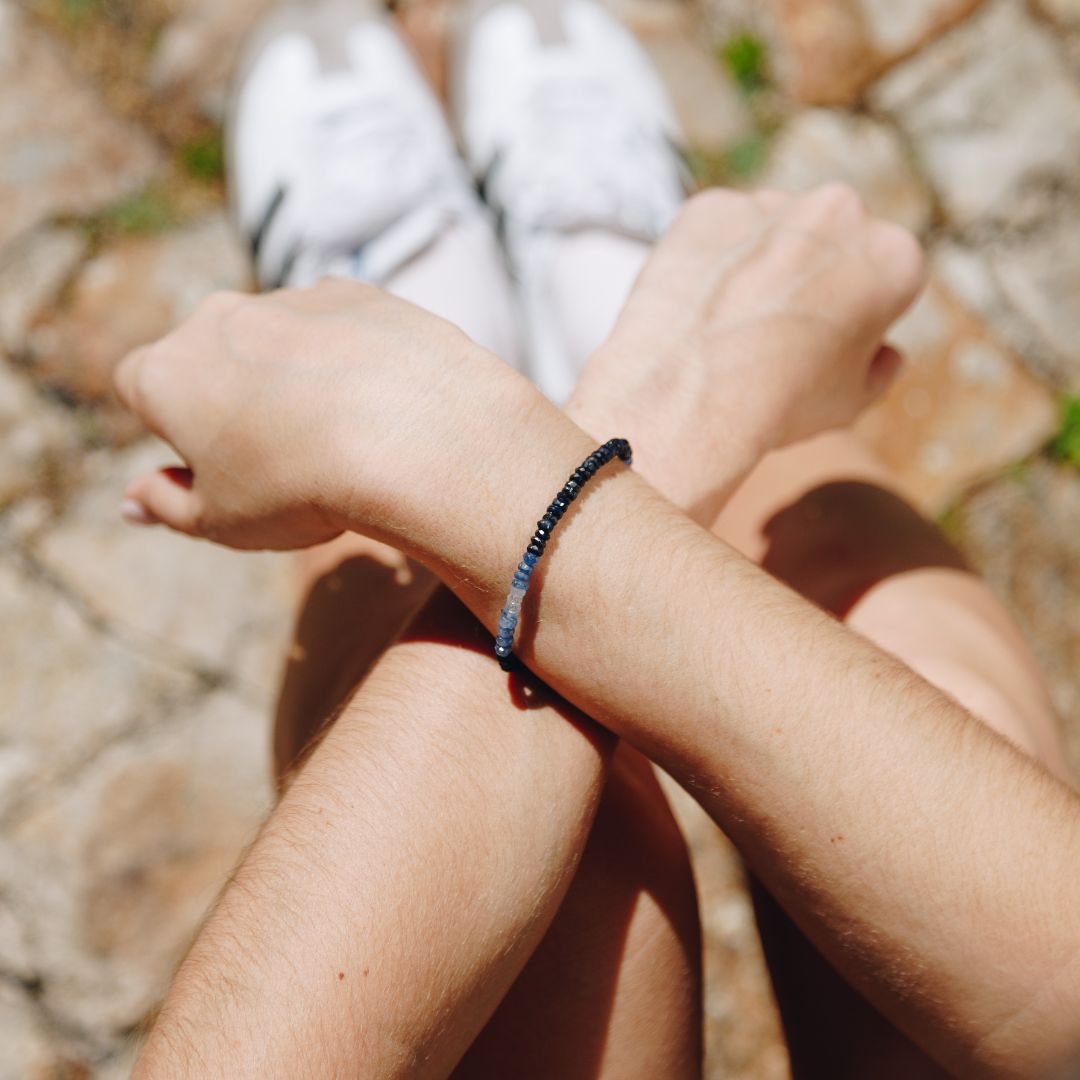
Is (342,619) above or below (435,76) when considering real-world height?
below

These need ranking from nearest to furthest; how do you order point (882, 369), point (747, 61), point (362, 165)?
1. point (882, 369)
2. point (362, 165)
3. point (747, 61)

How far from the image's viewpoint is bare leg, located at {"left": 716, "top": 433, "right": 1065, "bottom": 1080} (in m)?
1.36

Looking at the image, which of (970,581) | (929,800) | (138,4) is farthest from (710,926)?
(138,4)

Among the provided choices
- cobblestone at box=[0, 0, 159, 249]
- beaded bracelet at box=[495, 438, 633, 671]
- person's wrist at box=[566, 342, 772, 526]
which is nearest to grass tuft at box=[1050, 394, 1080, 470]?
person's wrist at box=[566, 342, 772, 526]

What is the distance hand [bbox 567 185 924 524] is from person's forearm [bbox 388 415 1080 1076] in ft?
0.70

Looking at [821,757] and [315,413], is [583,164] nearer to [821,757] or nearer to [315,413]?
[315,413]

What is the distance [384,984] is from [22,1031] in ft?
4.46

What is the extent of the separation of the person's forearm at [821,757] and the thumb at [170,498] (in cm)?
38

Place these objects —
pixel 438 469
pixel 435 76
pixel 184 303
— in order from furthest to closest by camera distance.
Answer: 1. pixel 435 76
2. pixel 184 303
3. pixel 438 469

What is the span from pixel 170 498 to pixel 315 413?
294 mm

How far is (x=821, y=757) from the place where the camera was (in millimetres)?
1027

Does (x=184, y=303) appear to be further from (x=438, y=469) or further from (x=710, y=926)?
(x=710, y=926)

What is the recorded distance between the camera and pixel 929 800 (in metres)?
1.00

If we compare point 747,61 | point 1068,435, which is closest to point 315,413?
point 747,61
